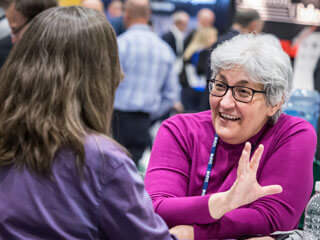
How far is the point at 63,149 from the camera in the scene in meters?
1.45

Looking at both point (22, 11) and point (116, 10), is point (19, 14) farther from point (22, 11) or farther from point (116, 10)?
→ point (116, 10)

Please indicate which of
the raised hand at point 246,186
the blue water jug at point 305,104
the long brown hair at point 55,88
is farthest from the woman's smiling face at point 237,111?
the blue water jug at point 305,104

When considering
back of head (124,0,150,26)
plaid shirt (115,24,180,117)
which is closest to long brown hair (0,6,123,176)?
plaid shirt (115,24,180,117)

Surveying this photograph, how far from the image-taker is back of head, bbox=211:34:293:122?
2.28 metres

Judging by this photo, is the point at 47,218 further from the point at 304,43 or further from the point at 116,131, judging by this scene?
the point at 304,43

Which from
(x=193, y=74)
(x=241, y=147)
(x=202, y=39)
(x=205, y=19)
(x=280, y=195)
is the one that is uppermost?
(x=241, y=147)

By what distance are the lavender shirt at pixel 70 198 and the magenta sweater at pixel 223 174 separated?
605 mm

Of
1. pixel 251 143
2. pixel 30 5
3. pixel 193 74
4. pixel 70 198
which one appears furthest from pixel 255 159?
pixel 193 74

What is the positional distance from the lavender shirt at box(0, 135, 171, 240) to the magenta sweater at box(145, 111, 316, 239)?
23.8 inches

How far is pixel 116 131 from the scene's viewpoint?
5055 millimetres

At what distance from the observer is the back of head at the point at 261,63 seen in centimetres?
228

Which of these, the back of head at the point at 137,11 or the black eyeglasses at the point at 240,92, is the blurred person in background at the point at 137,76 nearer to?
the back of head at the point at 137,11

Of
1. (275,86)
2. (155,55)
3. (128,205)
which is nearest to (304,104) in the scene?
(155,55)

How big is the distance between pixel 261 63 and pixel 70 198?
1.15m
